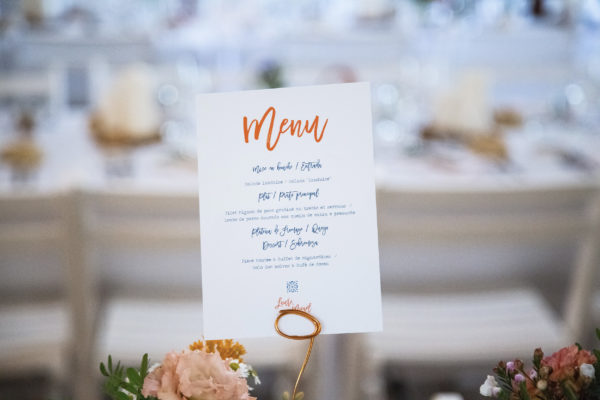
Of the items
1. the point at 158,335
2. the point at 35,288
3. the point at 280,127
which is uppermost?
the point at 280,127

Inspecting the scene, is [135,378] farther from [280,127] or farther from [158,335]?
[158,335]

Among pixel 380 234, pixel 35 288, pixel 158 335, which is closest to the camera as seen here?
pixel 380 234

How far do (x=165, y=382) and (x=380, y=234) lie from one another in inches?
36.2

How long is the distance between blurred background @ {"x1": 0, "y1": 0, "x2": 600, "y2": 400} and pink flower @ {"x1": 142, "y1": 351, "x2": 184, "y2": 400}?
43 cm

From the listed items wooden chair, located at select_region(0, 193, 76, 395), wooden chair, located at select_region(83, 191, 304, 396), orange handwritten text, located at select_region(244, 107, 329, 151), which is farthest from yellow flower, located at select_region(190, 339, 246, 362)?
wooden chair, located at select_region(0, 193, 76, 395)

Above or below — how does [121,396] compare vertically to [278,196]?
below

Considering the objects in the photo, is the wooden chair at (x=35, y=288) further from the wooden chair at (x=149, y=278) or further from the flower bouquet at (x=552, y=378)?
the flower bouquet at (x=552, y=378)

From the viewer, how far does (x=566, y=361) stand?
482mm

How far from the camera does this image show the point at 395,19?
4531mm

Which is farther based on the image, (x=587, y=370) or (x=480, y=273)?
(x=480, y=273)

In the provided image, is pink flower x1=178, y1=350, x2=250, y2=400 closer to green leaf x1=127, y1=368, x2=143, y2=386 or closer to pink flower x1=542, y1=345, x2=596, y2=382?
green leaf x1=127, y1=368, x2=143, y2=386

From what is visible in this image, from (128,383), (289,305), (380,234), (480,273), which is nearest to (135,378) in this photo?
(128,383)

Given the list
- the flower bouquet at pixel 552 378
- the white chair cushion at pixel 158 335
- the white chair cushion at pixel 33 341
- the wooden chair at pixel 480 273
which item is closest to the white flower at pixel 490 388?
the flower bouquet at pixel 552 378

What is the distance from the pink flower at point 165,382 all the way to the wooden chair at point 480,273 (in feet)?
2.65
